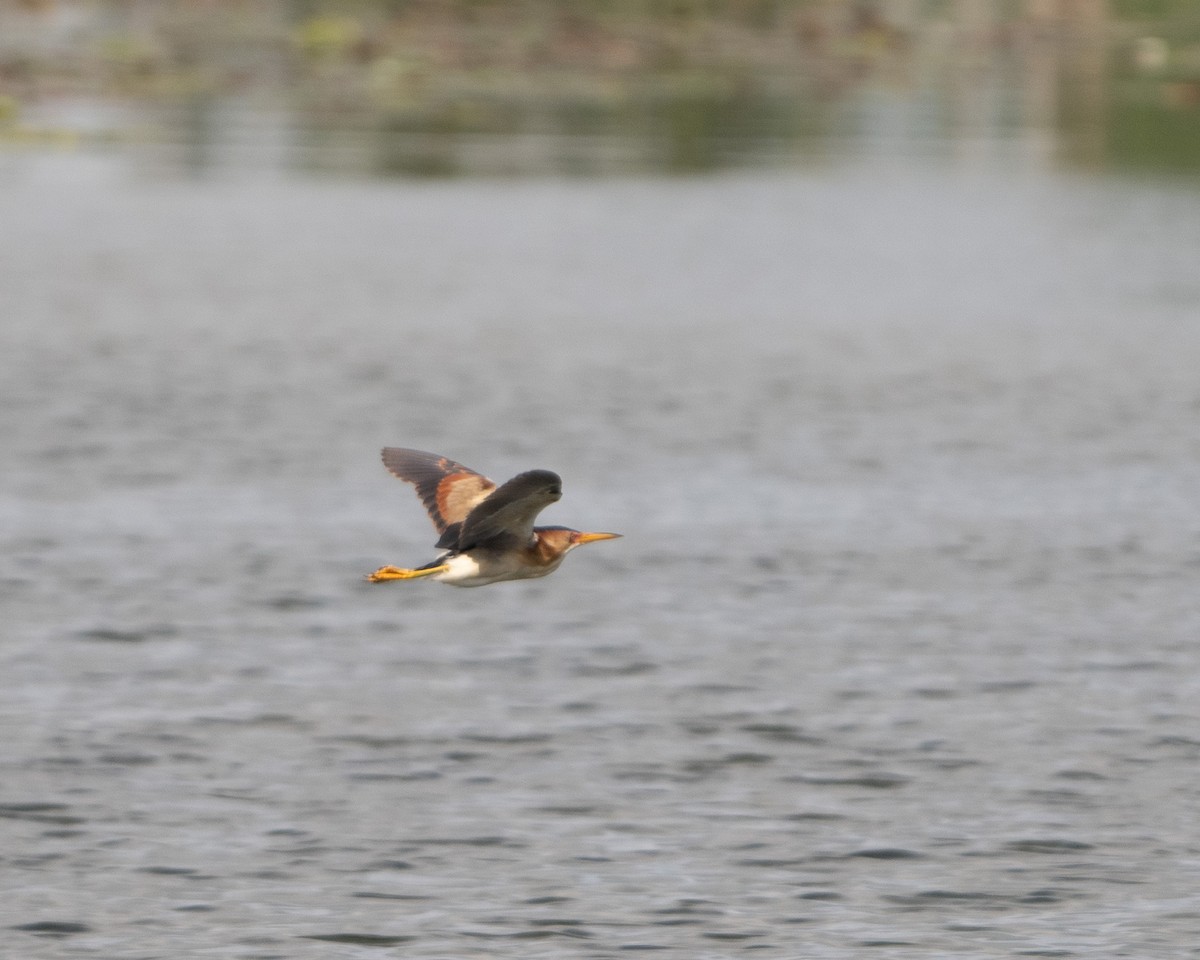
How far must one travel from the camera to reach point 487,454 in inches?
993

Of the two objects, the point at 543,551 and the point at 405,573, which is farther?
the point at 543,551

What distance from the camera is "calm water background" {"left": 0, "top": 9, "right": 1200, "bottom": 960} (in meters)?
13.2

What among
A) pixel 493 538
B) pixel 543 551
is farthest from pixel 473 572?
pixel 543 551

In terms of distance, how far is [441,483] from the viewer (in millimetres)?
11289

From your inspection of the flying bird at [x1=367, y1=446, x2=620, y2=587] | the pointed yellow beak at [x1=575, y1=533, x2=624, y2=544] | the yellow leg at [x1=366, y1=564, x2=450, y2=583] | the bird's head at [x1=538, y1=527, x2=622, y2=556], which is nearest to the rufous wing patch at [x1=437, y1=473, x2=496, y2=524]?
the flying bird at [x1=367, y1=446, x2=620, y2=587]

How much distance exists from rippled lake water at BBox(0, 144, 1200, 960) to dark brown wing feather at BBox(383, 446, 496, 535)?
246cm

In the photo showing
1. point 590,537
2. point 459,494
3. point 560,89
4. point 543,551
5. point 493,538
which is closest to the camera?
point 590,537

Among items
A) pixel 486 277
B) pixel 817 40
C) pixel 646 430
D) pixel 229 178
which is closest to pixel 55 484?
pixel 646 430

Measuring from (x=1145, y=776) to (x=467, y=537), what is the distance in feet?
21.5

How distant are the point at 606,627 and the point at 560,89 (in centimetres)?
5541

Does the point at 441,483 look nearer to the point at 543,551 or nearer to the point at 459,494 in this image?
the point at 459,494

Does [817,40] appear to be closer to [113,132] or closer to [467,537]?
[113,132]

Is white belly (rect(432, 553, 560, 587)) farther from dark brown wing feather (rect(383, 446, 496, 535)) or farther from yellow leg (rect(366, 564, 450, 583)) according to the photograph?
dark brown wing feather (rect(383, 446, 496, 535))

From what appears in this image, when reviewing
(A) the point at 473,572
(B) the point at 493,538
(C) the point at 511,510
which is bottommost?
(A) the point at 473,572
